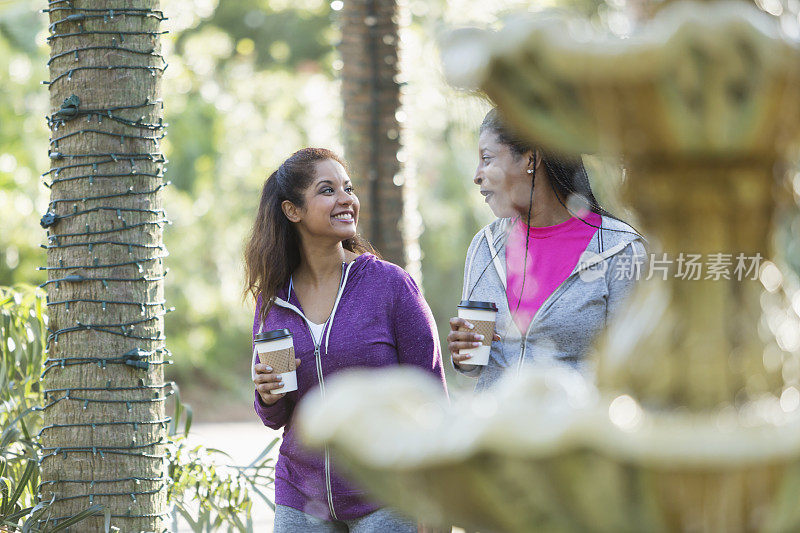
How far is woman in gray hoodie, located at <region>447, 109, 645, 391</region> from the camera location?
2883 millimetres

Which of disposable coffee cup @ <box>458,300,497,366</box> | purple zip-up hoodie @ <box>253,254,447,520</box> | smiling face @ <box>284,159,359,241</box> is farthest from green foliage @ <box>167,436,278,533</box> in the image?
disposable coffee cup @ <box>458,300,497,366</box>

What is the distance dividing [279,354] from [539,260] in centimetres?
91

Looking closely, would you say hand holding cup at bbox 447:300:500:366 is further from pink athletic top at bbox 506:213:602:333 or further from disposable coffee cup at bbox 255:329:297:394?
disposable coffee cup at bbox 255:329:297:394

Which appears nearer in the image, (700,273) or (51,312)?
(700,273)

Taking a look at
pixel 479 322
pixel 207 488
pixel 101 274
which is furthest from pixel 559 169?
pixel 207 488

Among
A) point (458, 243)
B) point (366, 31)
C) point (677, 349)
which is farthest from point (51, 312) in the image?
point (458, 243)

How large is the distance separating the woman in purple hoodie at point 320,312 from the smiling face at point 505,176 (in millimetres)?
470

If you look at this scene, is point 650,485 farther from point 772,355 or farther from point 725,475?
point 772,355

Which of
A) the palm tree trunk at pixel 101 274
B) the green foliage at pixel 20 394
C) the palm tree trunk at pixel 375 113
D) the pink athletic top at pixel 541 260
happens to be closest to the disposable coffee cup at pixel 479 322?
the pink athletic top at pixel 541 260

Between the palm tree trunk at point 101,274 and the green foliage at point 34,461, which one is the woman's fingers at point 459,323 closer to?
the palm tree trunk at point 101,274

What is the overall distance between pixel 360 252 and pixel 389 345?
67 cm

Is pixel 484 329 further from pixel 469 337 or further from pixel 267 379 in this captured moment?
pixel 267 379

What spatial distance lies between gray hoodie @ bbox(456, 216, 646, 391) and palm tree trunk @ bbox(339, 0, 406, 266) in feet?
8.44

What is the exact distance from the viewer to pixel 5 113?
12766mm
